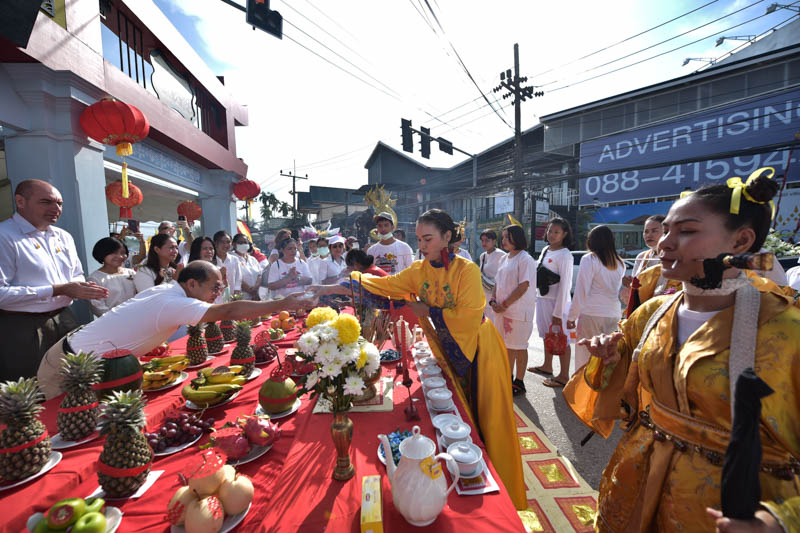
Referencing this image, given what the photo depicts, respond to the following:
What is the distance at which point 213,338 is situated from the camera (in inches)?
118

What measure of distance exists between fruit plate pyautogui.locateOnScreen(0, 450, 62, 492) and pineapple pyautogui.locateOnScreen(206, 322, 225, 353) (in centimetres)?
144

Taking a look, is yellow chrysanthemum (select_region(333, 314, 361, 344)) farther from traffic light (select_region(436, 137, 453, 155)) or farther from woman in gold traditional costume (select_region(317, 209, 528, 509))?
traffic light (select_region(436, 137, 453, 155))

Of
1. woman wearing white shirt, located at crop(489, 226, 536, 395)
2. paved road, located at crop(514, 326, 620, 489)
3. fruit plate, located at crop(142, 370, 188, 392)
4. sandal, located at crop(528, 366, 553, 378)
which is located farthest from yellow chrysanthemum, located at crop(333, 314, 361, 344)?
sandal, located at crop(528, 366, 553, 378)

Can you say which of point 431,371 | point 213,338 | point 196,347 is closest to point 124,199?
point 213,338

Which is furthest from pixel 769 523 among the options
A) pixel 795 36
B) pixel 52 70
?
pixel 795 36

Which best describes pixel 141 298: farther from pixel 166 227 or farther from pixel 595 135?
pixel 595 135

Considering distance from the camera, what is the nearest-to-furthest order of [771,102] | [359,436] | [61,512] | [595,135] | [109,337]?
[61,512], [359,436], [109,337], [771,102], [595,135]

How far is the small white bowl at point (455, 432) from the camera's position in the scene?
165cm

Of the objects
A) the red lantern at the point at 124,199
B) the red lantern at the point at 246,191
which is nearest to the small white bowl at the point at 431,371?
the red lantern at the point at 124,199

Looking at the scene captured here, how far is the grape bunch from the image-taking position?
66.1 inches

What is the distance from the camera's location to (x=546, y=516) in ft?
7.74

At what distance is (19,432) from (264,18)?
17.8ft

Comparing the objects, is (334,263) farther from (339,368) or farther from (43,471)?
(339,368)

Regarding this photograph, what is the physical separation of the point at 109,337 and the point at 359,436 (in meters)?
1.94
